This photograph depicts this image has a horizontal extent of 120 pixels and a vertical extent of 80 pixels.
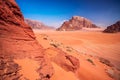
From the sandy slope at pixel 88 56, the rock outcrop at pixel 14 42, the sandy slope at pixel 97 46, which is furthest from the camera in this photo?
the sandy slope at pixel 97 46

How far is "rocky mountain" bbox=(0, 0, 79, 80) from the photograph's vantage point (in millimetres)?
4469

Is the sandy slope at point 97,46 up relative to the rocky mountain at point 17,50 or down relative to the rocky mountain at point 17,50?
down

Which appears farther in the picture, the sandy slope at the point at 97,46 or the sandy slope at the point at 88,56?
the sandy slope at the point at 97,46

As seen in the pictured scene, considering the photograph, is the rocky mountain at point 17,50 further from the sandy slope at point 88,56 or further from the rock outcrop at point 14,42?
the sandy slope at point 88,56

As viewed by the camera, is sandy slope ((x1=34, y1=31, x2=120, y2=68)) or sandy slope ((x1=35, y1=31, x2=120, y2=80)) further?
sandy slope ((x1=34, y1=31, x2=120, y2=68))

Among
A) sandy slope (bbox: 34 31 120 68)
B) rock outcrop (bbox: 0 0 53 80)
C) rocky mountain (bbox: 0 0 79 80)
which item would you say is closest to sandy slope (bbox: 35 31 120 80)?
sandy slope (bbox: 34 31 120 68)

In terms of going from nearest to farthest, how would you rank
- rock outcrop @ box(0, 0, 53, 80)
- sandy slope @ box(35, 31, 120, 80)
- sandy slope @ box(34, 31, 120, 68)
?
rock outcrop @ box(0, 0, 53, 80) → sandy slope @ box(35, 31, 120, 80) → sandy slope @ box(34, 31, 120, 68)

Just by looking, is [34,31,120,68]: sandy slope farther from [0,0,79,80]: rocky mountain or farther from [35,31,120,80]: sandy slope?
[0,0,79,80]: rocky mountain

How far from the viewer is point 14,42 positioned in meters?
5.14

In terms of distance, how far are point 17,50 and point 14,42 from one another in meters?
0.31

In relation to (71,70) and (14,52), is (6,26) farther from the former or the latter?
(71,70)

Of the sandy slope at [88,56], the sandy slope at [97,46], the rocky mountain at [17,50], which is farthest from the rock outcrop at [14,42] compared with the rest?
the sandy slope at [97,46]

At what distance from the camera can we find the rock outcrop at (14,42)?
443 cm

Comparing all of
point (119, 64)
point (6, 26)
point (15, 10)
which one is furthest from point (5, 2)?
point (119, 64)
